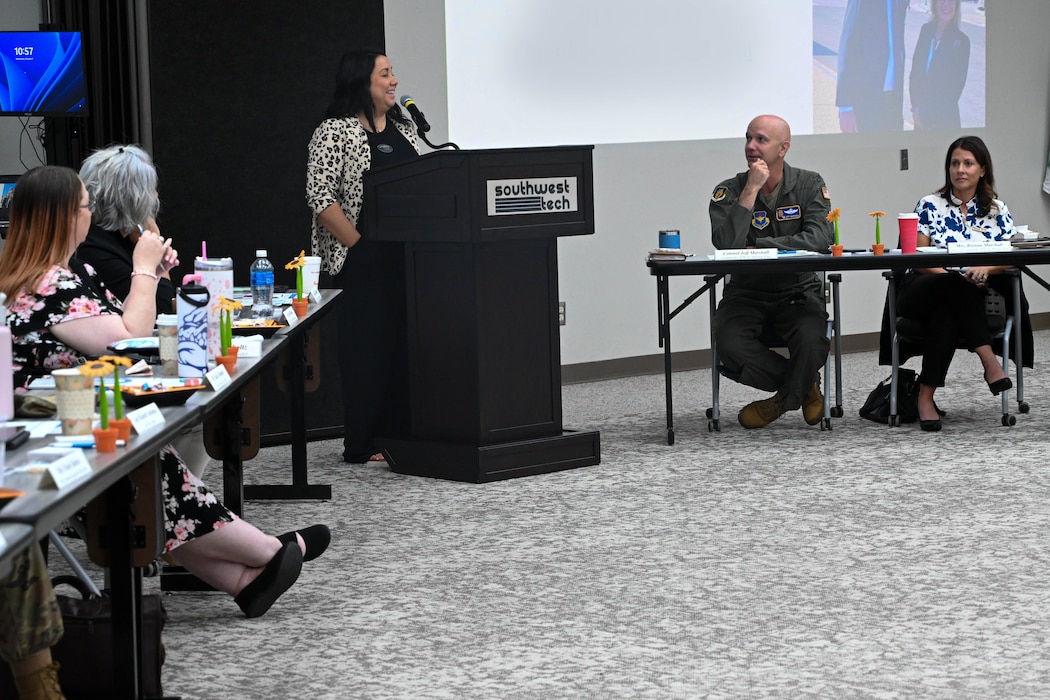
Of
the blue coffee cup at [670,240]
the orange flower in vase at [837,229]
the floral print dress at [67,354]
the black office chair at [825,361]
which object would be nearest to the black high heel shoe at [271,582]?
the floral print dress at [67,354]

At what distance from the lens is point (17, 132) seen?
19.6 feet

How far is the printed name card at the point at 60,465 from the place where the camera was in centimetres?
199

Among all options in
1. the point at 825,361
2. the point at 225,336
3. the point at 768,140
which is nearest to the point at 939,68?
the point at 768,140

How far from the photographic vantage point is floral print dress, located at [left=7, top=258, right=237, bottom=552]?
308cm

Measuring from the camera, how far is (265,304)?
3.97 metres

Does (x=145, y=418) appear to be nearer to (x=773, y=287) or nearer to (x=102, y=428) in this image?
(x=102, y=428)

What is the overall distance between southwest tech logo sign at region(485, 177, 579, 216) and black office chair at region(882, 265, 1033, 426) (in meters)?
1.58

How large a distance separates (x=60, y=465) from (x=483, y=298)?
2887 millimetres

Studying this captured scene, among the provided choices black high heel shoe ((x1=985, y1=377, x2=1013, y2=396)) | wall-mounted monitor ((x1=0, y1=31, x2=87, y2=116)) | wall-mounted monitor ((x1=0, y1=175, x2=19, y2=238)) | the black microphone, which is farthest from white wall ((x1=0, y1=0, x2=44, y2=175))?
black high heel shoe ((x1=985, y1=377, x2=1013, y2=396))

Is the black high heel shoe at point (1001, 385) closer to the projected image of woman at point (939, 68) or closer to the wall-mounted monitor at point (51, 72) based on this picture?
the projected image of woman at point (939, 68)

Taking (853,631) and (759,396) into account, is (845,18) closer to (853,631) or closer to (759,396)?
(759,396)

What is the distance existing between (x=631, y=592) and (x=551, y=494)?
122 cm

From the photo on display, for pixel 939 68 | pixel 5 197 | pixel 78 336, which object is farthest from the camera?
pixel 939 68

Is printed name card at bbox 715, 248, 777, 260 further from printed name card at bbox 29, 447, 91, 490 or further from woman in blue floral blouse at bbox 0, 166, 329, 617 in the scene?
printed name card at bbox 29, 447, 91, 490
